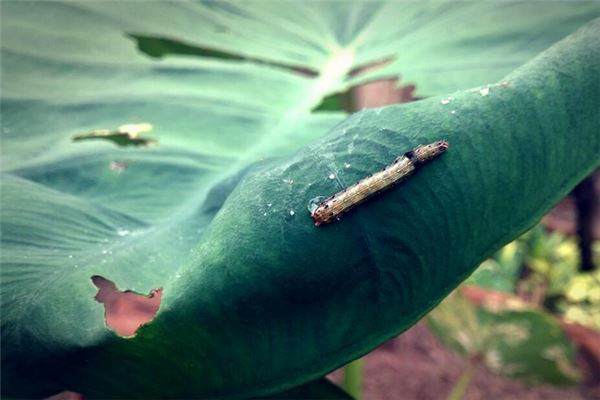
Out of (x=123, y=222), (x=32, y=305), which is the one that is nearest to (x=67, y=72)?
(x=123, y=222)

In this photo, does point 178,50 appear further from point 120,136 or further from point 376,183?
point 376,183

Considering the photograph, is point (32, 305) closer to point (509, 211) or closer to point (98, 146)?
point (98, 146)

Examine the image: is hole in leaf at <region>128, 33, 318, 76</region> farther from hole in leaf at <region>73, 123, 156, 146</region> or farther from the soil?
the soil

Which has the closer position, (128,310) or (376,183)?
(376,183)

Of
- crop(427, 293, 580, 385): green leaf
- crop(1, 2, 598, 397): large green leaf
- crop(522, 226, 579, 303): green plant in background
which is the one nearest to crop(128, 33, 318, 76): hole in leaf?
crop(1, 2, 598, 397): large green leaf

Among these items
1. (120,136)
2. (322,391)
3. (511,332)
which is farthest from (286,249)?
(511,332)

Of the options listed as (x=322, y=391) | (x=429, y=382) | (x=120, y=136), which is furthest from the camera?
(x=429, y=382)
